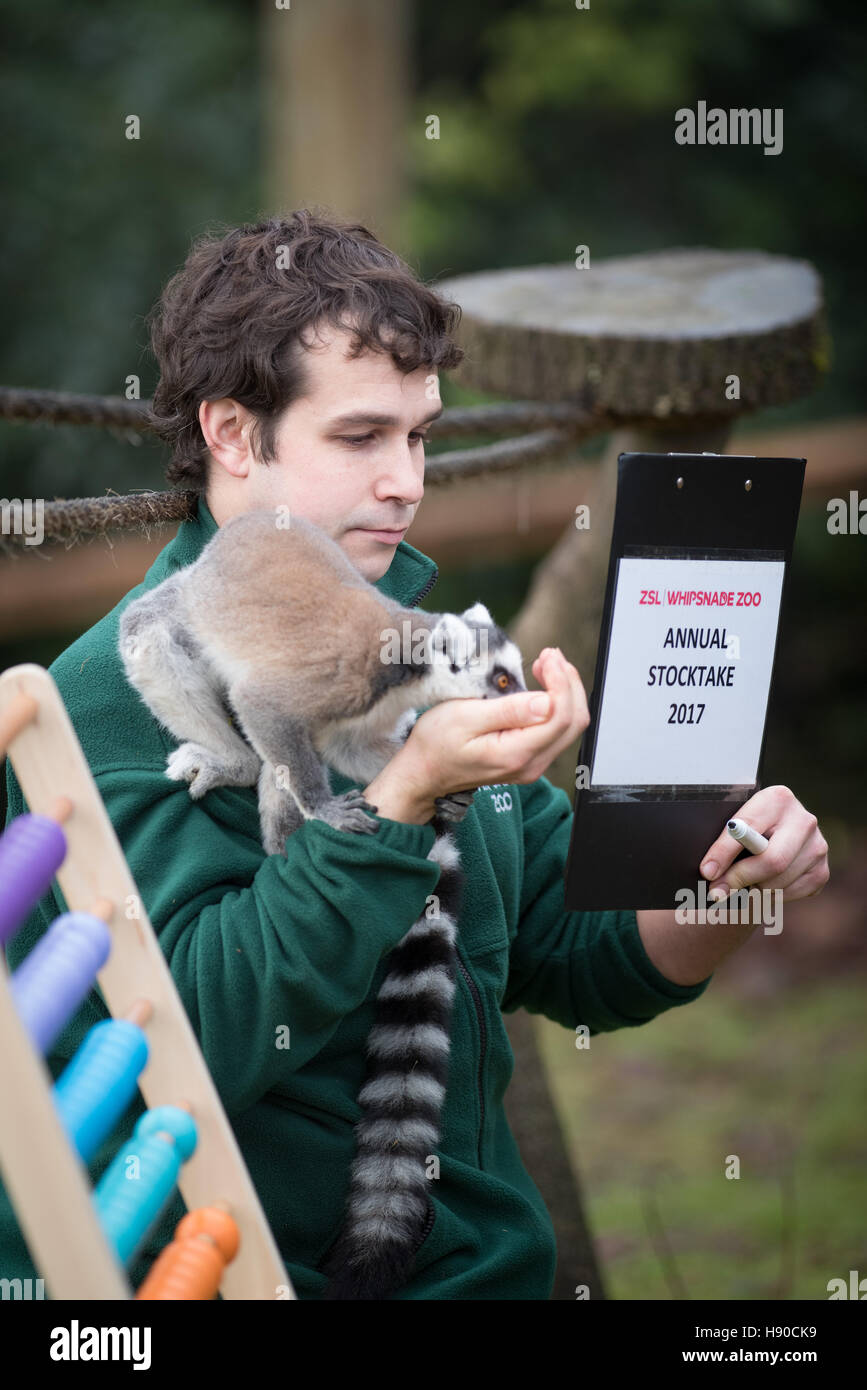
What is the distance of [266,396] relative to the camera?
4.79 ft

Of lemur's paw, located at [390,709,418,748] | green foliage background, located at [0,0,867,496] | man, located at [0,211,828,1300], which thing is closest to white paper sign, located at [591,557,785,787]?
man, located at [0,211,828,1300]

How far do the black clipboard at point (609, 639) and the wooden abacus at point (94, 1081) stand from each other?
19.2 inches

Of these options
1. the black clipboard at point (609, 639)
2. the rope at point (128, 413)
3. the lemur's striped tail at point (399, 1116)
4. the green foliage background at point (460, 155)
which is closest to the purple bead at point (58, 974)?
the lemur's striped tail at point (399, 1116)

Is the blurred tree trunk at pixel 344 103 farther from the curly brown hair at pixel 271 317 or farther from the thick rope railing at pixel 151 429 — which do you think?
the curly brown hair at pixel 271 317

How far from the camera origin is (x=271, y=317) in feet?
4.77

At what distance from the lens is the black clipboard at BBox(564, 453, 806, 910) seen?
4.47ft

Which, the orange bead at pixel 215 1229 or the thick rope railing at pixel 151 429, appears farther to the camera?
the thick rope railing at pixel 151 429

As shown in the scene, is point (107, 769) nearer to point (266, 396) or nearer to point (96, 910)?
point (96, 910)

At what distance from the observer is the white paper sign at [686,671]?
139 cm

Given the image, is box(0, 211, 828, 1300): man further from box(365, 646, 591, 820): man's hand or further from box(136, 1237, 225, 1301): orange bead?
box(136, 1237, 225, 1301): orange bead

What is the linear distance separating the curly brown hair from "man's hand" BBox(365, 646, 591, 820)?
41 centimetres

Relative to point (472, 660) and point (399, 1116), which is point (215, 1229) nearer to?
point (399, 1116)

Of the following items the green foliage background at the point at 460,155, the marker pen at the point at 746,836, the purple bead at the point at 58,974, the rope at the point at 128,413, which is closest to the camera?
the purple bead at the point at 58,974

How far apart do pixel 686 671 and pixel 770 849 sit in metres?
0.25
